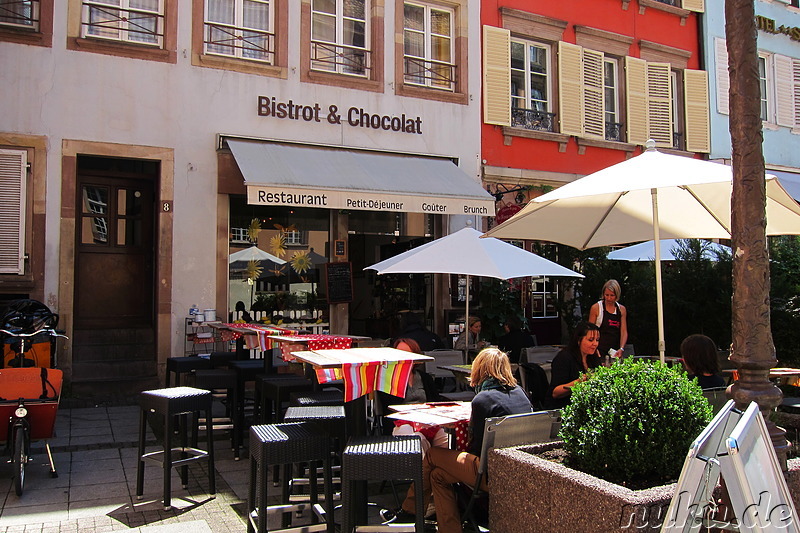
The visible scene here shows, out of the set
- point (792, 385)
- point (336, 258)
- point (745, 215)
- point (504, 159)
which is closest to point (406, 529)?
point (745, 215)

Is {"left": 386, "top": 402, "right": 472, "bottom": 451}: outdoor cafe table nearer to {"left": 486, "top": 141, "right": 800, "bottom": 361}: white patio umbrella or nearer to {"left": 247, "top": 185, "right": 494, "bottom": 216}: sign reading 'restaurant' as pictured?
{"left": 486, "top": 141, "right": 800, "bottom": 361}: white patio umbrella

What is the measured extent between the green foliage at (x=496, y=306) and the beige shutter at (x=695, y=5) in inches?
314

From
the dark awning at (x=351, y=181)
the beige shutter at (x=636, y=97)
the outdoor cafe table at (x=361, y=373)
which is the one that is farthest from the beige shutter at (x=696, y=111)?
the outdoor cafe table at (x=361, y=373)

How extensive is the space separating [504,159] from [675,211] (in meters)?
6.61

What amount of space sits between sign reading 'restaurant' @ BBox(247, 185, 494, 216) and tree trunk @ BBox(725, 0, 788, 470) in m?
6.69

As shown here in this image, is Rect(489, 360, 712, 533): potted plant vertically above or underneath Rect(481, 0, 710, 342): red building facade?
underneath

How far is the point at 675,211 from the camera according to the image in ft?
22.6

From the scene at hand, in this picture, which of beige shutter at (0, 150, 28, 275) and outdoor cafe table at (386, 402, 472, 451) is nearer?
outdoor cafe table at (386, 402, 472, 451)

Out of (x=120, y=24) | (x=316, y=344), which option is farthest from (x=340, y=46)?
(x=316, y=344)

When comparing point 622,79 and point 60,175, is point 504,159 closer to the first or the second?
point 622,79

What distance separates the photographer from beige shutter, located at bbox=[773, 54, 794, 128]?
17109mm

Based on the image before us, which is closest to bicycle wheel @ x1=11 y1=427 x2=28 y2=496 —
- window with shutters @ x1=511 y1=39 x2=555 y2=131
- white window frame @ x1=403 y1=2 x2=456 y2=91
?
white window frame @ x1=403 y1=2 x2=456 y2=91

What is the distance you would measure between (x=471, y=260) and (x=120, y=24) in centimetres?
618

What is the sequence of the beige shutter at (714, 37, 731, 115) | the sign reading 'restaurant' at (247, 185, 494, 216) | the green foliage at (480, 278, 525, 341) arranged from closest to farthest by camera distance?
the sign reading 'restaurant' at (247, 185, 494, 216), the green foliage at (480, 278, 525, 341), the beige shutter at (714, 37, 731, 115)
